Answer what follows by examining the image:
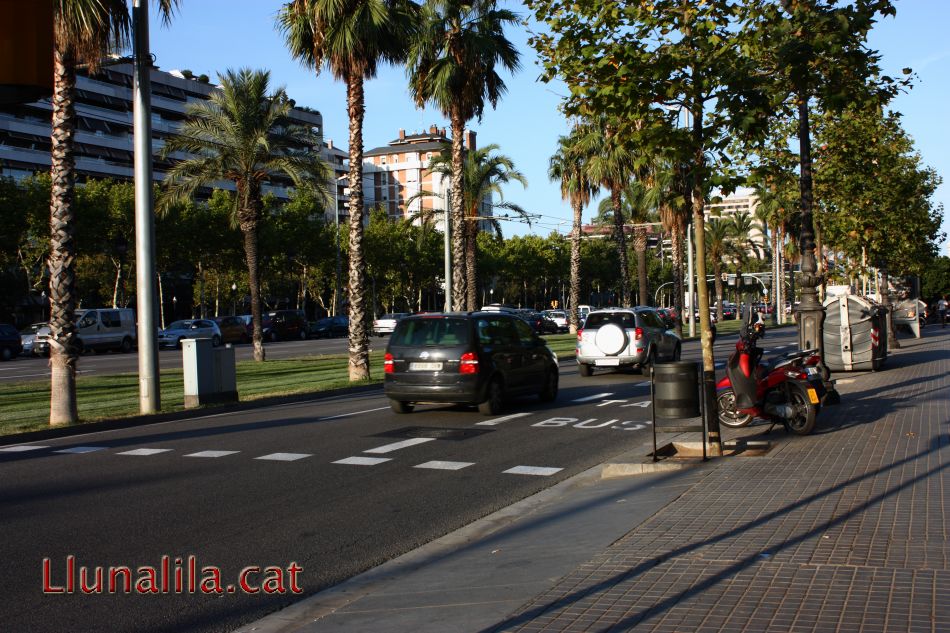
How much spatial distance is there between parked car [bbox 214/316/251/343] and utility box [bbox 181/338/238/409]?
3763 cm

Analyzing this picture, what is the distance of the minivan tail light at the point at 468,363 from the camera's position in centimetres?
1478

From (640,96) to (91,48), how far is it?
34.4 ft

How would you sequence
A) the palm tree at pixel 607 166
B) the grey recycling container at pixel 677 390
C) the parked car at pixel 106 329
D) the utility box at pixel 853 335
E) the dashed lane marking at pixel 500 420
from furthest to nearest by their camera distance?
the parked car at pixel 106 329 → the palm tree at pixel 607 166 → the utility box at pixel 853 335 → the dashed lane marking at pixel 500 420 → the grey recycling container at pixel 677 390

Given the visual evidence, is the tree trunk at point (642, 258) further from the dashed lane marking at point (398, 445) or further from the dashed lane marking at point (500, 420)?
the dashed lane marking at point (398, 445)

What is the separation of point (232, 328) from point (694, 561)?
51.8 m

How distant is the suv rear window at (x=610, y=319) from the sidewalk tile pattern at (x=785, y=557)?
555 inches

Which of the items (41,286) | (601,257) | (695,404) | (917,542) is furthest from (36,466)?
(601,257)

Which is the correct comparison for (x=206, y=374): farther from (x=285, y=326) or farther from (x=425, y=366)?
(x=285, y=326)

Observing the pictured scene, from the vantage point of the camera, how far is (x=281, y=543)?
23.4 feet

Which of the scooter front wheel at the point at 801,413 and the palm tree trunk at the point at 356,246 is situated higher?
the palm tree trunk at the point at 356,246

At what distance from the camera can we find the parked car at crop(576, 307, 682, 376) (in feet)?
75.4

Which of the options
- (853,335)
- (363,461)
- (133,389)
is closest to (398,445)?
(363,461)

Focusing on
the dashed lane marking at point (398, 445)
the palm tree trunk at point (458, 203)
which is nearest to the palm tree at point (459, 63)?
A: the palm tree trunk at point (458, 203)

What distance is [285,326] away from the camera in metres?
60.3
